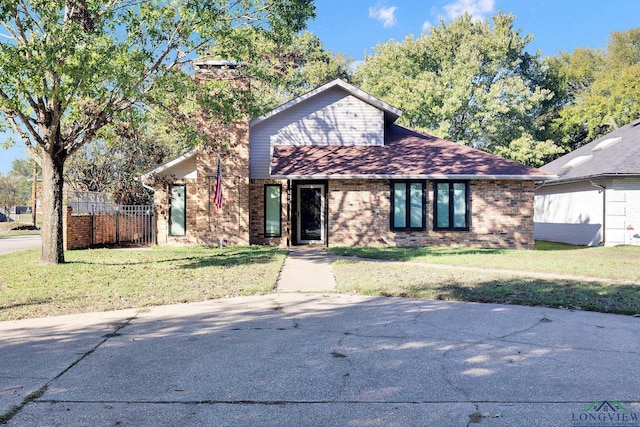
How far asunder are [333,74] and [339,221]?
25.1m

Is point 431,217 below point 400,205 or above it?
below

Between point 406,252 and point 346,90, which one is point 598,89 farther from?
point 406,252

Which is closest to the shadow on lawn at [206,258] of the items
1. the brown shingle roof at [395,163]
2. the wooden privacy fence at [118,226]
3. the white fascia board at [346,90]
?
the brown shingle roof at [395,163]

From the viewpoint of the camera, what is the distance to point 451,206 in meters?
17.6

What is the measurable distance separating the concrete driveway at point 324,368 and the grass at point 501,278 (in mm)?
1039

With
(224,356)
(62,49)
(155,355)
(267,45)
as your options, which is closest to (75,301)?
(155,355)

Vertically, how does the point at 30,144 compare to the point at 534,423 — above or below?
above

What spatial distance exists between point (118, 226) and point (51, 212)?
8.36m

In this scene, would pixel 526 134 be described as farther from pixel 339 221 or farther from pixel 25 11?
pixel 25 11

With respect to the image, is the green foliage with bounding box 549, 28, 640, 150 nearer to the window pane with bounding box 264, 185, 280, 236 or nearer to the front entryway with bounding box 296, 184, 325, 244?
the front entryway with bounding box 296, 184, 325, 244

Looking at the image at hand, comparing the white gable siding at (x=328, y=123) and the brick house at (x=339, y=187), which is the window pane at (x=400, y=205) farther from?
the white gable siding at (x=328, y=123)

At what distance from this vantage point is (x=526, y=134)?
1278 inches

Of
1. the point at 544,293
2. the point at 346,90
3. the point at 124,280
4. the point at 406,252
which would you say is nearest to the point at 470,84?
the point at 346,90

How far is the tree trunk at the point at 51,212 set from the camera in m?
12.0
